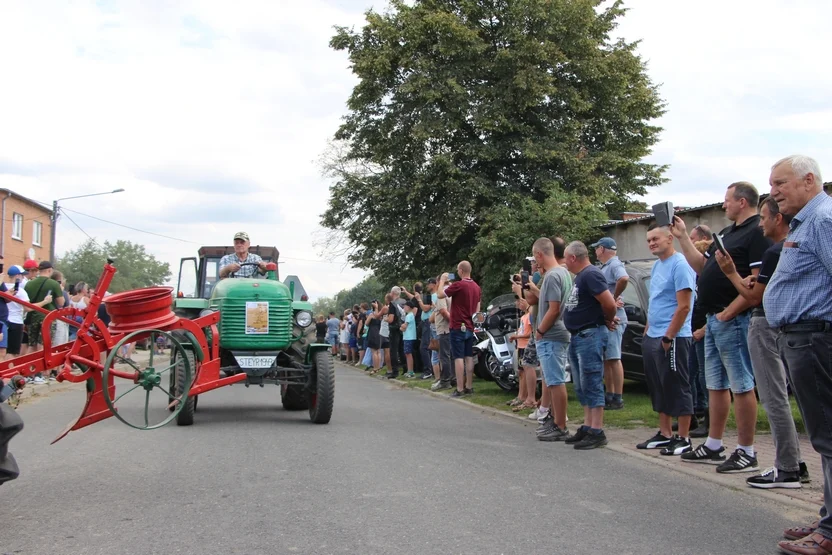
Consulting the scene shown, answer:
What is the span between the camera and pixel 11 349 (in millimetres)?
13586

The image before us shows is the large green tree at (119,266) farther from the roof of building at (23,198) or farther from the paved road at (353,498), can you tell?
the paved road at (353,498)

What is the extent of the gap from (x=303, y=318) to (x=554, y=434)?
129 inches

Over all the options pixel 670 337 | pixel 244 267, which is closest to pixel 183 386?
pixel 244 267

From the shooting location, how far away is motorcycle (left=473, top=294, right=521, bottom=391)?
42.3ft

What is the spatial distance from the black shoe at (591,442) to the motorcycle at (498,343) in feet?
14.2

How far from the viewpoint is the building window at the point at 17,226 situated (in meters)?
51.4

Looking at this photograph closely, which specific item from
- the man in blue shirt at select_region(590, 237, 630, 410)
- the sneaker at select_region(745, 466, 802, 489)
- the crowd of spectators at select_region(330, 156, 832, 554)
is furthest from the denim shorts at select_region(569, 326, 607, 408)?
the sneaker at select_region(745, 466, 802, 489)

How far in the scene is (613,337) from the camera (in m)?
9.81

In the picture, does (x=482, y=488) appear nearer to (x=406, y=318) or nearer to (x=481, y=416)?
(x=481, y=416)

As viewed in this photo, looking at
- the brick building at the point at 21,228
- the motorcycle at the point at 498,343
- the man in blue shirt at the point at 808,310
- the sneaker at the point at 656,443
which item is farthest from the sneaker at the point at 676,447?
the brick building at the point at 21,228

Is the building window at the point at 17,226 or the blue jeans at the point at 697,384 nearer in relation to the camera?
the blue jeans at the point at 697,384

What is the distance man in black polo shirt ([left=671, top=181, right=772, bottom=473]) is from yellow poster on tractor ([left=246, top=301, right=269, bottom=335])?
4.79 m

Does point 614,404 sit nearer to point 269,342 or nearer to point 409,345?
point 269,342

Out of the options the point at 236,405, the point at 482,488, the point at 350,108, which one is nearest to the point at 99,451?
the point at 482,488
